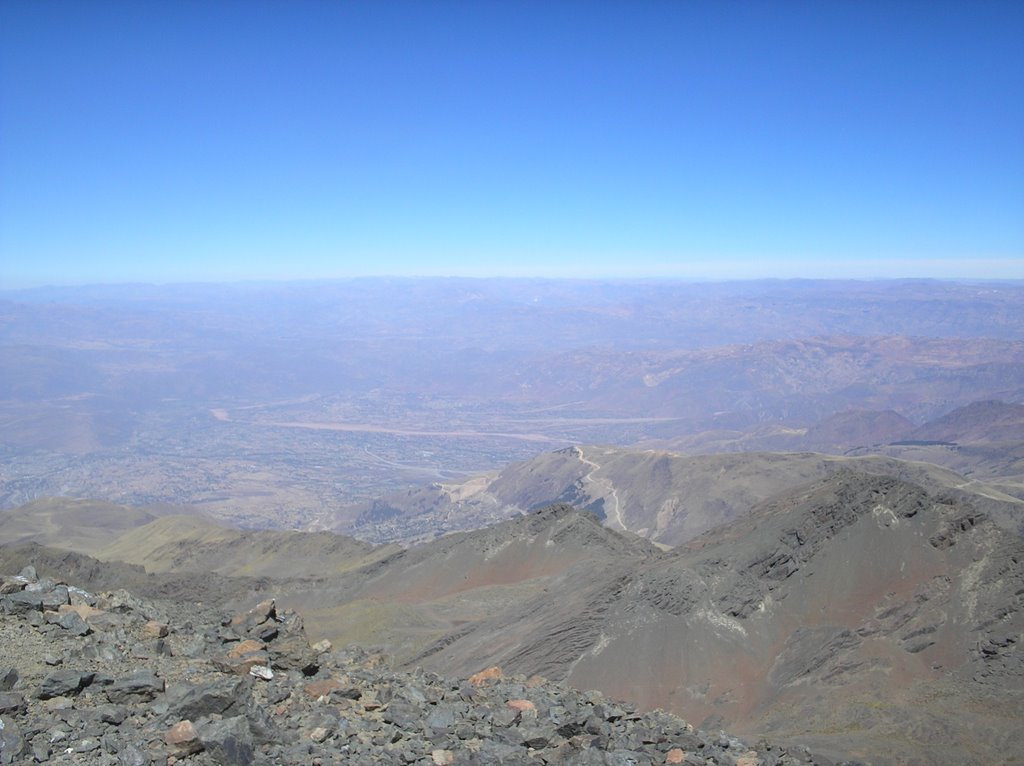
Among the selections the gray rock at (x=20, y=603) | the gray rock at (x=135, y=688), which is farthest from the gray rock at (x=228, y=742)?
the gray rock at (x=20, y=603)

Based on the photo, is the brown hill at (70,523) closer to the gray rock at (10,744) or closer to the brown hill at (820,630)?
the brown hill at (820,630)

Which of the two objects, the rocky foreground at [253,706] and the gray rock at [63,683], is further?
the gray rock at [63,683]

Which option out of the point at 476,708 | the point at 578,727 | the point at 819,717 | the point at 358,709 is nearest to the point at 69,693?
the point at 358,709

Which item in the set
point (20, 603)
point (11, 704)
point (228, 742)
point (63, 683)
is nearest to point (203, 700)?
point (228, 742)

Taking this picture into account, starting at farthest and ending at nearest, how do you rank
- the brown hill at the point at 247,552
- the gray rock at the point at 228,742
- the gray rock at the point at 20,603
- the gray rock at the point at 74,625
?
the brown hill at the point at 247,552 → the gray rock at the point at 20,603 → the gray rock at the point at 74,625 → the gray rock at the point at 228,742

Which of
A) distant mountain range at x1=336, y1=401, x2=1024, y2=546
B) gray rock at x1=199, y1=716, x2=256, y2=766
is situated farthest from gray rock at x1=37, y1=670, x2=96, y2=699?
distant mountain range at x1=336, y1=401, x2=1024, y2=546

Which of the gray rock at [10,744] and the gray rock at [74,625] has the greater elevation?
the gray rock at [10,744]

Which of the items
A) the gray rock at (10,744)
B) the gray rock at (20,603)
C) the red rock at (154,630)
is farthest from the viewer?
the red rock at (154,630)

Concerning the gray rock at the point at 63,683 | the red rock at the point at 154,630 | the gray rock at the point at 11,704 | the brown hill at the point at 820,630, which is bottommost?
the brown hill at the point at 820,630

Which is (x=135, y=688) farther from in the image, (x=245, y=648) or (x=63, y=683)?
(x=245, y=648)

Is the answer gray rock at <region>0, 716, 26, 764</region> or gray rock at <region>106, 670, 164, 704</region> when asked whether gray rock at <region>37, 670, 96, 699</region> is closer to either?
gray rock at <region>106, 670, 164, 704</region>
